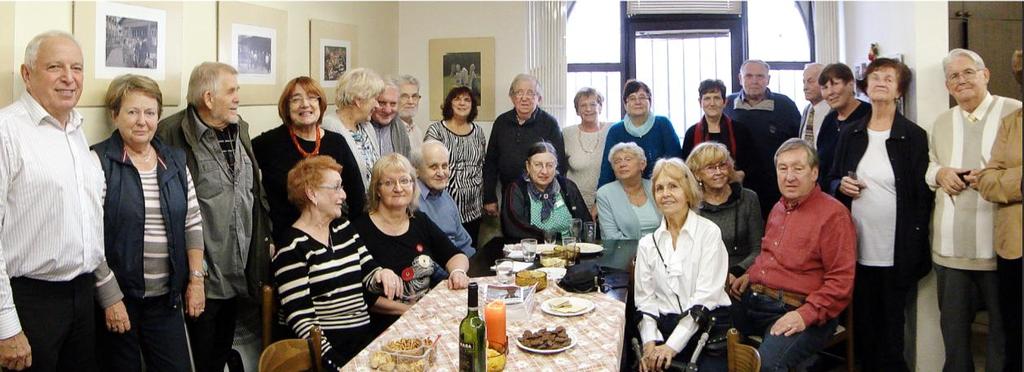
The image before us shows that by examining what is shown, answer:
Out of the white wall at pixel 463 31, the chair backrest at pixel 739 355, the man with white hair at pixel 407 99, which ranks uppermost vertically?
the white wall at pixel 463 31

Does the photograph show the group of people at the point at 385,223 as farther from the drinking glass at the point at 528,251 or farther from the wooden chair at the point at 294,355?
the drinking glass at the point at 528,251

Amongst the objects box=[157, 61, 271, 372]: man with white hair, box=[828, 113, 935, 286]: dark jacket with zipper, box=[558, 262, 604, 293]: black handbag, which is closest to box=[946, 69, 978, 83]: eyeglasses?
Answer: box=[828, 113, 935, 286]: dark jacket with zipper

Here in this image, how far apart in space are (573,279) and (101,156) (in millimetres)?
1669

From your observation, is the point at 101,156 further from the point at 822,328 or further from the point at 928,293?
the point at 928,293

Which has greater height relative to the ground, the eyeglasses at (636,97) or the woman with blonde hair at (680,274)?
the eyeglasses at (636,97)

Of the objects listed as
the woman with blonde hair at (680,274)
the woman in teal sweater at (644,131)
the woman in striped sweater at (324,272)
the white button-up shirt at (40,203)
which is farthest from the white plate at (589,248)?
the white button-up shirt at (40,203)

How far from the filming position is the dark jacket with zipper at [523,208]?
3.68 meters

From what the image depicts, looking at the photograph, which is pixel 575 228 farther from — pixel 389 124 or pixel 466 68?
pixel 466 68

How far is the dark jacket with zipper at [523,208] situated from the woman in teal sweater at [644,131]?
0.33 meters

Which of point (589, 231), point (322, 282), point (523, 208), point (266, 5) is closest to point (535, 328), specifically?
point (322, 282)

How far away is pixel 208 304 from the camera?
2816mm

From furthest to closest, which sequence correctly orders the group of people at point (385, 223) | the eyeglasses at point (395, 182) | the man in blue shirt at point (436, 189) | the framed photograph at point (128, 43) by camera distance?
the man in blue shirt at point (436, 189), the eyeglasses at point (395, 182), the framed photograph at point (128, 43), the group of people at point (385, 223)

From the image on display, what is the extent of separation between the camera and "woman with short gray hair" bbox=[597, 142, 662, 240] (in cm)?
364

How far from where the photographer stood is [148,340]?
8.17 ft
